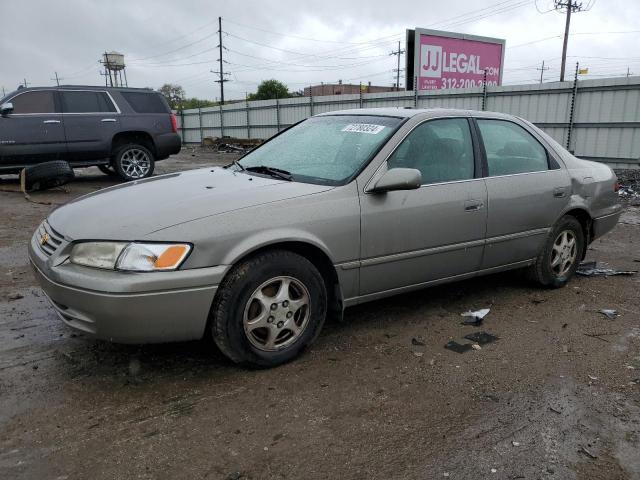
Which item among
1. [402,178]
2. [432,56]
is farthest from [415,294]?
[432,56]

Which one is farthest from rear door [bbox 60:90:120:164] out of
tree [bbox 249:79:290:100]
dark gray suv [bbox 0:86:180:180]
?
tree [bbox 249:79:290:100]

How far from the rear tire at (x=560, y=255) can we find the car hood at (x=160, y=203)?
2344 millimetres

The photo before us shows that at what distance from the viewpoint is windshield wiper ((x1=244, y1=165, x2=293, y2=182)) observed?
143 inches

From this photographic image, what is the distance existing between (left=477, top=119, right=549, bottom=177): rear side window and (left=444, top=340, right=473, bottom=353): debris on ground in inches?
53.4

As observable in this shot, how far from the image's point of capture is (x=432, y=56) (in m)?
18.8

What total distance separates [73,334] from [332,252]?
1.92 meters

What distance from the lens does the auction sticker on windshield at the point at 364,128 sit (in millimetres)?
3858

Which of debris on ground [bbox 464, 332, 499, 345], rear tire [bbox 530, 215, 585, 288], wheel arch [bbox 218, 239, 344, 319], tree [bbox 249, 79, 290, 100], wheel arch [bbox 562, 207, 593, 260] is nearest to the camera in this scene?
wheel arch [bbox 218, 239, 344, 319]

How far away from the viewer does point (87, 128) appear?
1086cm

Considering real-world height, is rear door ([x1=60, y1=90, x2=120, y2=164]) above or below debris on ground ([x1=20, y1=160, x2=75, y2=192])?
above

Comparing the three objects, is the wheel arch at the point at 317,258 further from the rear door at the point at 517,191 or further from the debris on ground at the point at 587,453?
the debris on ground at the point at 587,453

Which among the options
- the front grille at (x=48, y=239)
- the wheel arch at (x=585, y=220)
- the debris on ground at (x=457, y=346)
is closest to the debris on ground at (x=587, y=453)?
the debris on ground at (x=457, y=346)

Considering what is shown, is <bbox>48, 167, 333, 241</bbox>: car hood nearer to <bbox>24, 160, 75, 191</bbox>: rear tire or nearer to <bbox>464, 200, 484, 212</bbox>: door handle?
<bbox>464, 200, 484, 212</bbox>: door handle

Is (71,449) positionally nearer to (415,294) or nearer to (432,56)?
(415,294)
